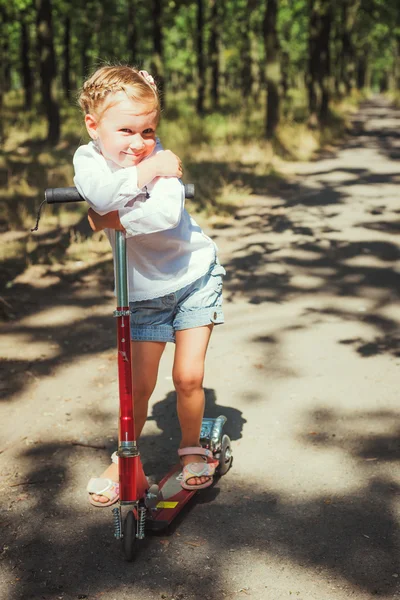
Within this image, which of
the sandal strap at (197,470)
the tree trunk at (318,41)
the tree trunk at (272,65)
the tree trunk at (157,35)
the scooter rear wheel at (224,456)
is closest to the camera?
the sandal strap at (197,470)

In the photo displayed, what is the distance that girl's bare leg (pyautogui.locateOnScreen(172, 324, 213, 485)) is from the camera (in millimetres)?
3088

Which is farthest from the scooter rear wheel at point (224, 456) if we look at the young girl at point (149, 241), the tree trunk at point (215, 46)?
the tree trunk at point (215, 46)

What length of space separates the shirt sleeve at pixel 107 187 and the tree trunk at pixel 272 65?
12920 millimetres

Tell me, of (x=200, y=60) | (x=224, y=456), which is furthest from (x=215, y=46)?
(x=224, y=456)

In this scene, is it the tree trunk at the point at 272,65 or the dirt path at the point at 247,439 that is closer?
the dirt path at the point at 247,439

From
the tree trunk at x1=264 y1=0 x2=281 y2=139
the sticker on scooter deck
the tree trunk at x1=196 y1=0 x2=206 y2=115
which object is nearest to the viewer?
the sticker on scooter deck

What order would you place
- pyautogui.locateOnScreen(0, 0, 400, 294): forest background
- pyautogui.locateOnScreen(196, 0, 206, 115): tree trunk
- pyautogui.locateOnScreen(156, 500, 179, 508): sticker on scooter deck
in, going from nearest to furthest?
pyautogui.locateOnScreen(156, 500, 179, 508): sticker on scooter deck < pyautogui.locateOnScreen(0, 0, 400, 294): forest background < pyautogui.locateOnScreen(196, 0, 206, 115): tree trunk

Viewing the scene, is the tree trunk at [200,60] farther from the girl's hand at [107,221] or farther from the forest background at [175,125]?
the girl's hand at [107,221]

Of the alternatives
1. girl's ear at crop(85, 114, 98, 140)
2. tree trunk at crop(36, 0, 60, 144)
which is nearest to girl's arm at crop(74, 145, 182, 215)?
girl's ear at crop(85, 114, 98, 140)

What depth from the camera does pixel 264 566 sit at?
2734 mm

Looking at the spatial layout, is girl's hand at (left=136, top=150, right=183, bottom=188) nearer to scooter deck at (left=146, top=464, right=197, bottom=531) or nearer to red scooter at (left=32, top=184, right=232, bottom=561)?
red scooter at (left=32, top=184, right=232, bottom=561)

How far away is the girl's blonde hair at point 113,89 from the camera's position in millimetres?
2723

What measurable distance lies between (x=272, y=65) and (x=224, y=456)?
12.8 metres

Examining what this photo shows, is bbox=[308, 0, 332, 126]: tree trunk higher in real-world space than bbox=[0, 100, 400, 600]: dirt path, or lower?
higher
